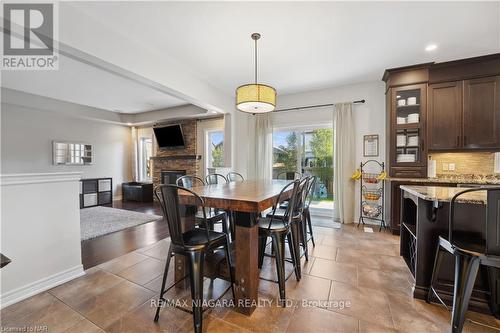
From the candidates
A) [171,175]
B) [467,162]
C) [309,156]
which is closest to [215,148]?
[171,175]

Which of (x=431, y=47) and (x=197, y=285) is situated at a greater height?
(x=431, y=47)

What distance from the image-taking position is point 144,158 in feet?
24.4

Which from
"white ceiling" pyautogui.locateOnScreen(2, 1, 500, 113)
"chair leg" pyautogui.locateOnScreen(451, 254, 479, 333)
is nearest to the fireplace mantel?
"white ceiling" pyautogui.locateOnScreen(2, 1, 500, 113)

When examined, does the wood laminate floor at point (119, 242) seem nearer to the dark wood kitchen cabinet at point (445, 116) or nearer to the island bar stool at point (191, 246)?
the island bar stool at point (191, 246)

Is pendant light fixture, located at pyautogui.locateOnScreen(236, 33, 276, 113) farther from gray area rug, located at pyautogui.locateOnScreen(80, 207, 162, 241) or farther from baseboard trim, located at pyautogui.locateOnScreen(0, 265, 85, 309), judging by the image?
gray area rug, located at pyautogui.locateOnScreen(80, 207, 162, 241)

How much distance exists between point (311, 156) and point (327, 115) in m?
0.94

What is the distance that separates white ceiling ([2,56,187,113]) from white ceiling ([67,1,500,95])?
1.30 m

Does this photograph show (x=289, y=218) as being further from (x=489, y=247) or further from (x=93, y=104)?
(x=93, y=104)

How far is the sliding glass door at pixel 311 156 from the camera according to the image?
4648mm

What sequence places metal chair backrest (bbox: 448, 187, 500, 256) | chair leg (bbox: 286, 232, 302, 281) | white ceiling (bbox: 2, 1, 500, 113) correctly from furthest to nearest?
white ceiling (bbox: 2, 1, 500, 113)
chair leg (bbox: 286, 232, 302, 281)
metal chair backrest (bbox: 448, 187, 500, 256)

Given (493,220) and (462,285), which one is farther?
(462,285)

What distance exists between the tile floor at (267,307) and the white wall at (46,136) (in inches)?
178

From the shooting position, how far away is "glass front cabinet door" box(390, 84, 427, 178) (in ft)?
11.4

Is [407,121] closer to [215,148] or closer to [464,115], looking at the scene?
[464,115]
